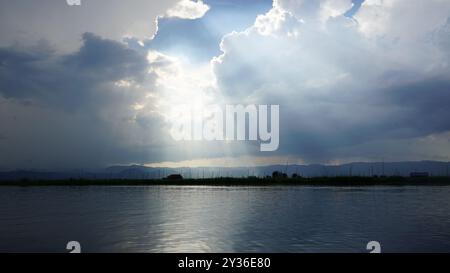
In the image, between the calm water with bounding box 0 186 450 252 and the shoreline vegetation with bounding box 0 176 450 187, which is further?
the shoreline vegetation with bounding box 0 176 450 187

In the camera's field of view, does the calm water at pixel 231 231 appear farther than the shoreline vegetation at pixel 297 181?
No

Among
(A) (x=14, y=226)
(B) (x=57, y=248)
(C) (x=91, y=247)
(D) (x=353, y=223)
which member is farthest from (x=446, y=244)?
(A) (x=14, y=226)

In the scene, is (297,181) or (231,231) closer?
(231,231)

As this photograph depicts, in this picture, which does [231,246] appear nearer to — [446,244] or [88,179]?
[446,244]

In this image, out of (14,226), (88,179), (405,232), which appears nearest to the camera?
(405,232)
